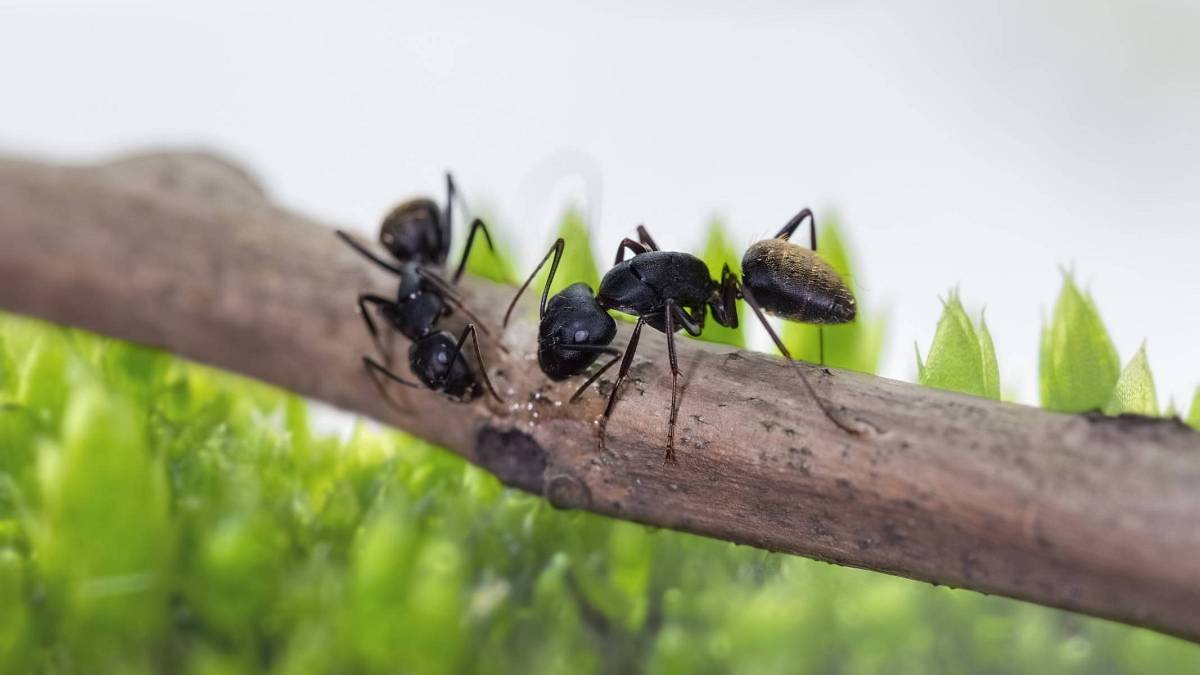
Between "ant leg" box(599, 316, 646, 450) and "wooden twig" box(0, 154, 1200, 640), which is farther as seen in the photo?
"ant leg" box(599, 316, 646, 450)

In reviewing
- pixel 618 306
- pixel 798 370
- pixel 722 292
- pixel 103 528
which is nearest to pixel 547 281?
pixel 618 306

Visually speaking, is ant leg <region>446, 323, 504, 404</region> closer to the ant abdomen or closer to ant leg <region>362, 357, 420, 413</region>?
ant leg <region>362, 357, 420, 413</region>

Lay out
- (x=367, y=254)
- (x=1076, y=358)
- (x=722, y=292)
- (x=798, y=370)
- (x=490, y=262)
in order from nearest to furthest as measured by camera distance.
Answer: (x=798, y=370) → (x=1076, y=358) → (x=722, y=292) → (x=367, y=254) → (x=490, y=262)

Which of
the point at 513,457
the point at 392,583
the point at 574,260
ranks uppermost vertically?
the point at 574,260

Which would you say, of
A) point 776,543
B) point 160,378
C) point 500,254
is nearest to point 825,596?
point 776,543

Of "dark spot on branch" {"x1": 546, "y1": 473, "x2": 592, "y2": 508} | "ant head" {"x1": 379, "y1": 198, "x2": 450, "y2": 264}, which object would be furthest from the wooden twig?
"ant head" {"x1": 379, "y1": 198, "x2": 450, "y2": 264}

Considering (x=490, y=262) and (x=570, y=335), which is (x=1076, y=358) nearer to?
(x=570, y=335)

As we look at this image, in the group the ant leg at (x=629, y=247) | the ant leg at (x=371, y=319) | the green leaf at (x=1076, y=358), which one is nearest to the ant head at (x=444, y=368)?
the ant leg at (x=371, y=319)
